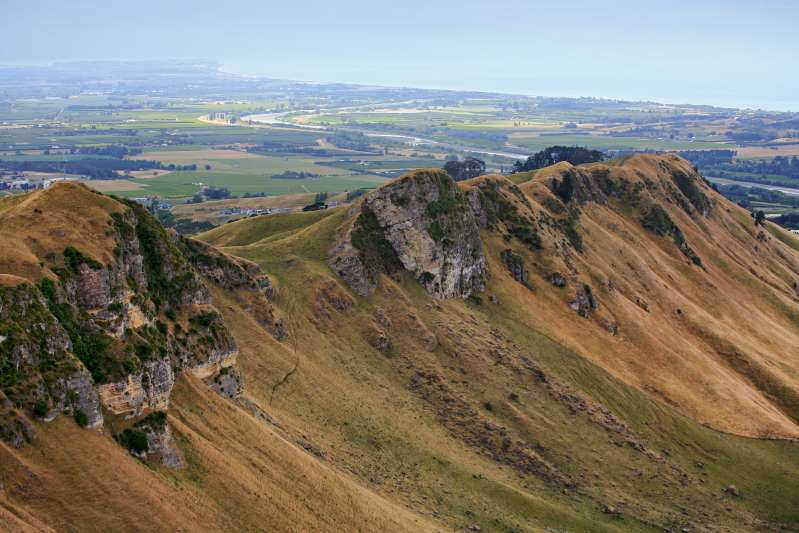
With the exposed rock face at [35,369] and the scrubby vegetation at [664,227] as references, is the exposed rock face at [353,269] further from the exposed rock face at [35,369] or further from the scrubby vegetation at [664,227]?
the scrubby vegetation at [664,227]

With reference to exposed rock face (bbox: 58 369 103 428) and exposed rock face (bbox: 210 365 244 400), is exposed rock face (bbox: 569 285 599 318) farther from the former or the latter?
exposed rock face (bbox: 58 369 103 428)

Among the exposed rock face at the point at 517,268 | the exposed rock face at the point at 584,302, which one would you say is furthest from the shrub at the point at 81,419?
the exposed rock face at the point at 584,302

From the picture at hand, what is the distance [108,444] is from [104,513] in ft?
20.2

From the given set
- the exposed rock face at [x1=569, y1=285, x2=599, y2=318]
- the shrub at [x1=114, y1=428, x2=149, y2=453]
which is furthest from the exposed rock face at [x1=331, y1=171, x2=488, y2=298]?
the shrub at [x1=114, y1=428, x2=149, y2=453]

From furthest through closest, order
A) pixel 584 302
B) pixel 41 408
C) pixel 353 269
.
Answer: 1. pixel 584 302
2. pixel 353 269
3. pixel 41 408

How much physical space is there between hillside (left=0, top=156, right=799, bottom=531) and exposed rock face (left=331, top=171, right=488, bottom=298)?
398 mm

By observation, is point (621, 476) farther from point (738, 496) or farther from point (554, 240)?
point (554, 240)

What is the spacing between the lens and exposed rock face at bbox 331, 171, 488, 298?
128m

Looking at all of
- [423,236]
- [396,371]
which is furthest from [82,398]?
[423,236]

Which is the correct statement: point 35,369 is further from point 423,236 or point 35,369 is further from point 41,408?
point 423,236

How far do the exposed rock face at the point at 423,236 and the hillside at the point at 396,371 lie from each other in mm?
398

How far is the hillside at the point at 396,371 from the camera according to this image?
58.8 m

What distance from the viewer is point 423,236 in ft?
428

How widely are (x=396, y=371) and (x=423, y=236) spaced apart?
2733 centimetres
